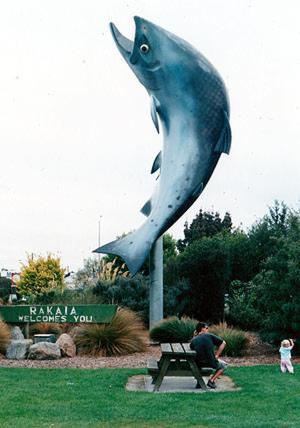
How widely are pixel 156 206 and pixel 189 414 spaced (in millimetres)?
3244

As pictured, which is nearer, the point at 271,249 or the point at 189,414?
the point at 189,414

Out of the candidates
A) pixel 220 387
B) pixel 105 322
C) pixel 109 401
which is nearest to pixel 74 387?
pixel 109 401

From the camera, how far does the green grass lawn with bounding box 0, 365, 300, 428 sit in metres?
7.50

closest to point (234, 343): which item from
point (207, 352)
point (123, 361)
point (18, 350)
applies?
point (123, 361)

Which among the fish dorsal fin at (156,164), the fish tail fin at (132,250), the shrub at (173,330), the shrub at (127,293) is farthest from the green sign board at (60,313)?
the fish tail fin at (132,250)

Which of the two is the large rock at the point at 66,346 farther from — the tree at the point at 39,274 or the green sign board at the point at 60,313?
the tree at the point at 39,274

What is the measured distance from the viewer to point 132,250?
998 centimetres

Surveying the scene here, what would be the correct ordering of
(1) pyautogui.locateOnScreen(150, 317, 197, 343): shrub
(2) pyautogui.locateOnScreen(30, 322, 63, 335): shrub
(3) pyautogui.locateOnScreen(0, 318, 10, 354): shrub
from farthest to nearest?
(2) pyautogui.locateOnScreen(30, 322, 63, 335): shrub
(1) pyautogui.locateOnScreen(150, 317, 197, 343): shrub
(3) pyautogui.locateOnScreen(0, 318, 10, 354): shrub

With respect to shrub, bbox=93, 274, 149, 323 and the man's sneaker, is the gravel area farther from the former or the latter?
shrub, bbox=93, 274, 149, 323

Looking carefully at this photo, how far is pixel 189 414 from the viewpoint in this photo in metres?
7.92

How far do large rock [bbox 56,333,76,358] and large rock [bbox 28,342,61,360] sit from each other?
237mm

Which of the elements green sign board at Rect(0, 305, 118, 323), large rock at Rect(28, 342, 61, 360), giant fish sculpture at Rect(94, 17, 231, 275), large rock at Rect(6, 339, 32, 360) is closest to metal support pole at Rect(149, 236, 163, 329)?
A: green sign board at Rect(0, 305, 118, 323)

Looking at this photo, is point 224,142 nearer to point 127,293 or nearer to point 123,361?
point 123,361

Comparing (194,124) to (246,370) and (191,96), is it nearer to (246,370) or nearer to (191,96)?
(191,96)
